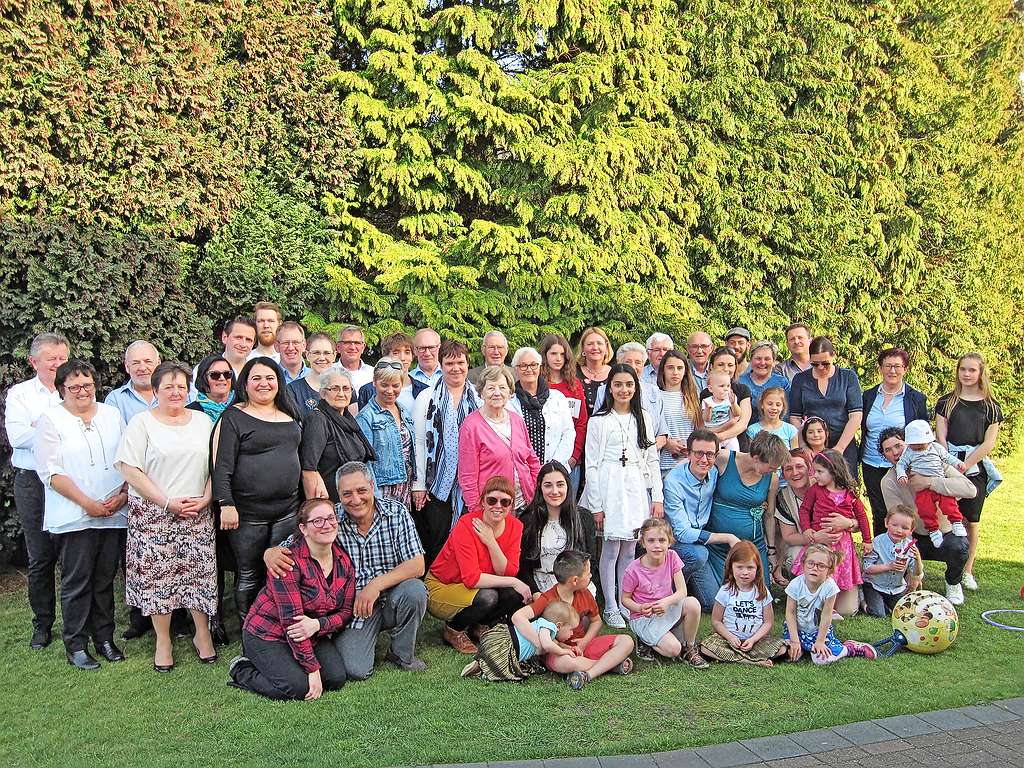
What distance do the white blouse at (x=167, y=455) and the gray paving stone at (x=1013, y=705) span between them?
179 inches

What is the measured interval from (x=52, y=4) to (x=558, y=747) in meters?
6.39

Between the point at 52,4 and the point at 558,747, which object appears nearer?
the point at 558,747

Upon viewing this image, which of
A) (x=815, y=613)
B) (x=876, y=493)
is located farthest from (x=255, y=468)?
(x=876, y=493)

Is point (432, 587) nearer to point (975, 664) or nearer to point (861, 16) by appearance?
→ point (975, 664)

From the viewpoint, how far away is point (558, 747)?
3.99 metres

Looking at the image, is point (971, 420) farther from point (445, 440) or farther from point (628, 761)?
point (628, 761)

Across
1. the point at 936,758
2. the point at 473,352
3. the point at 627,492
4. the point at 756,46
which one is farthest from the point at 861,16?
the point at 936,758

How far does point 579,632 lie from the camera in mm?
4961

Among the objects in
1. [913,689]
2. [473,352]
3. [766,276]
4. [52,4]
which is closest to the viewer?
[913,689]

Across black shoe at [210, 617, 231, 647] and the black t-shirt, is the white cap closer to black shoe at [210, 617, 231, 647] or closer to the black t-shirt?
the black t-shirt

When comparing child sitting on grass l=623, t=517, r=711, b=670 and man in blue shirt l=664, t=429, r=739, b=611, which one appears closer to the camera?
child sitting on grass l=623, t=517, r=711, b=670

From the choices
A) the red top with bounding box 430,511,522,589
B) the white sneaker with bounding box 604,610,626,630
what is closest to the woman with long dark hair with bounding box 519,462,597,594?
the red top with bounding box 430,511,522,589

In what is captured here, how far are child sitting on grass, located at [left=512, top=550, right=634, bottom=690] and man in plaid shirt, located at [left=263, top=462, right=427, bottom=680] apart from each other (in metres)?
0.68

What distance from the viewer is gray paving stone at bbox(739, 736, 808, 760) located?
388 cm
